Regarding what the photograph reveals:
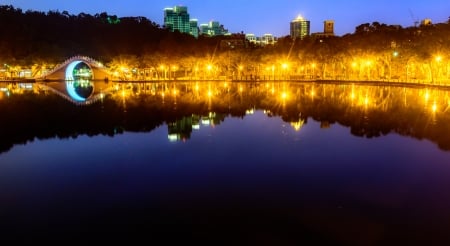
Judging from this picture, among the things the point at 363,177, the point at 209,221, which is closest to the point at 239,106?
the point at 363,177

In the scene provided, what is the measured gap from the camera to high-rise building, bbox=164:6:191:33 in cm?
17162

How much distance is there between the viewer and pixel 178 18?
17275 cm

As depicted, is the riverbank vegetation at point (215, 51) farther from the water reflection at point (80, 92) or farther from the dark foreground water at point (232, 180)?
the dark foreground water at point (232, 180)

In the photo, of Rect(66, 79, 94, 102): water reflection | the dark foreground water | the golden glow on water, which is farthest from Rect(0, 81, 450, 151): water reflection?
Rect(66, 79, 94, 102): water reflection

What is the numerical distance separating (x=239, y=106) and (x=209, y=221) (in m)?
19.1

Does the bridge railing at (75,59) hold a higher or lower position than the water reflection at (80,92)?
higher

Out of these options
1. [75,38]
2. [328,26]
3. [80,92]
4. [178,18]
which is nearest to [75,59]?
[75,38]

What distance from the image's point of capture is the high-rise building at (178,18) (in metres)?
172

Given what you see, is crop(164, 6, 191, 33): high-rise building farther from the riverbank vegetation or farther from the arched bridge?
the arched bridge

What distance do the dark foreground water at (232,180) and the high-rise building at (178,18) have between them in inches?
6215

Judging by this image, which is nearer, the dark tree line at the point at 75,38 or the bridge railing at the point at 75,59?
the dark tree line at the point at 75,38

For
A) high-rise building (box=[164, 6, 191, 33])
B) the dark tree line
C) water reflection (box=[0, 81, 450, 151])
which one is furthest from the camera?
high-rise building (box=[164, 6, 191, 33])

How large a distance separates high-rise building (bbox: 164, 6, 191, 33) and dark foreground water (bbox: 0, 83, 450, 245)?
157864 mm

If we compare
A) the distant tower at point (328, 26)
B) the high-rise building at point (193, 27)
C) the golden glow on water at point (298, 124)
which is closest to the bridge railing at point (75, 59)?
the golden glow on water at point (298, 124)
